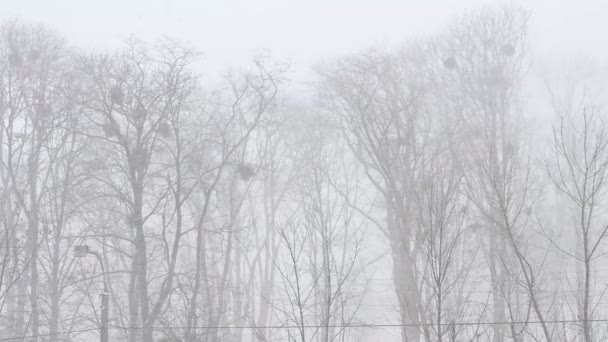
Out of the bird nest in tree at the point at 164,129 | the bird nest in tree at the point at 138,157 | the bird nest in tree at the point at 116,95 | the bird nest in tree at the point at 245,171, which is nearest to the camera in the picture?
the bird nest in tree at the point at 116,95

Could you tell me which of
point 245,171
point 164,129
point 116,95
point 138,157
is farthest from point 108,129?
point 245,171

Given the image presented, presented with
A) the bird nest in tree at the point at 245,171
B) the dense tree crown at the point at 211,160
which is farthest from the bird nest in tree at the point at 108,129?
the bird nest in tree at the point at 245,171

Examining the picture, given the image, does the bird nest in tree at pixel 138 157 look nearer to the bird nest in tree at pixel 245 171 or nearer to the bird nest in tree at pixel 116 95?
the bird nest in tree at pixel 116 95

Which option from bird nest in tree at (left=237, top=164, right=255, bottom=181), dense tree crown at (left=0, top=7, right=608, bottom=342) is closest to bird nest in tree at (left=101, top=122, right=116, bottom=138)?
dense tree crown at (left=0, top=7, right=608, bottom=342)

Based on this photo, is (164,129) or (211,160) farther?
(211,160)

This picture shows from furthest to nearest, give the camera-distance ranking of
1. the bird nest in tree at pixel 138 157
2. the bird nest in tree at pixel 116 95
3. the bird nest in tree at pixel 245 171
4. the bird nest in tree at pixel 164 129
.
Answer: the bird nest in tree at pixel 245 171 < the bird nest in tree at pixel 164 129 < the bird nest in tree at pixel 138 157 < the bird nest in tree at pixel 116 95

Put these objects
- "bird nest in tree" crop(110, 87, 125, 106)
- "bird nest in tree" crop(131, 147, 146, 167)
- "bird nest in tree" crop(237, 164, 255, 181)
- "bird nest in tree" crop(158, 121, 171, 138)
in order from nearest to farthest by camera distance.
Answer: "bird nest in tree" crop(110, 87, 125, 106)
"bird nest in tree" crop(131, 147, 146, 167)
"bird nest in tree" crop(158, 121, 171, 138)
"bird nest in tree" crop(237, 164, 255, 181)

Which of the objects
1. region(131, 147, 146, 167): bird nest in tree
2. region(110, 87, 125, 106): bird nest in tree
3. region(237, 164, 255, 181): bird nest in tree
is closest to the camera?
region(110, 87, 125, 106): bird nest in tree

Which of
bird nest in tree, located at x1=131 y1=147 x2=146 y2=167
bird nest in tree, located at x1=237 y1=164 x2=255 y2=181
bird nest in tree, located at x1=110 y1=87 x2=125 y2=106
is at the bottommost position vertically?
bird nest in tree, located at x1=237 y1=164 x2=255 y2=181

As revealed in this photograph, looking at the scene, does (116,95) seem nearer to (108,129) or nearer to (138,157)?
(108,129)

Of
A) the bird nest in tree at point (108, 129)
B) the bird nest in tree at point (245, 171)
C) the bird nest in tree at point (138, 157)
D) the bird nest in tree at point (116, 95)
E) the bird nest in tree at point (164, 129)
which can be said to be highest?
A: the bird nest in tree at point (116, 95)

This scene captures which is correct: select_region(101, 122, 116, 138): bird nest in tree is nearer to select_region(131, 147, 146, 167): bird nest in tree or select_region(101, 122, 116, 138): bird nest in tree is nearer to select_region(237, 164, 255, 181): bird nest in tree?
select_region(131, 147, 146, 167): bird nest in tree

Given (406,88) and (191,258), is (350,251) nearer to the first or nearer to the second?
(191,258)

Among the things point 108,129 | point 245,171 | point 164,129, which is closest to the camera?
point 108,129
